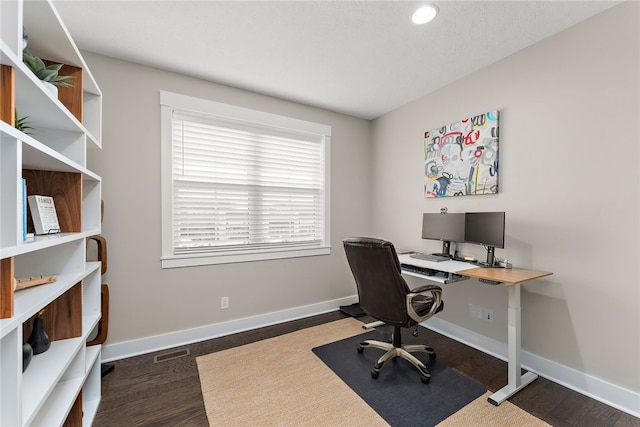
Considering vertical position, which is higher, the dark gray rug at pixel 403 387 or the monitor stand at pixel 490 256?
the monitor stand at pixel 490 256

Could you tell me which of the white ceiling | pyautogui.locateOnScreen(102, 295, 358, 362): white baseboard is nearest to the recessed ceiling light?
the white ceiling

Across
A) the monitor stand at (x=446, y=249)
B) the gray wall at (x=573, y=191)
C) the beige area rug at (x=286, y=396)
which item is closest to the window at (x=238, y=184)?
the beige area rug at (x=286, y=396)

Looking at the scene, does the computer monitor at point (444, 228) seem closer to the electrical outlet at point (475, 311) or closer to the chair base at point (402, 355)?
the electrical outlet at point (475, 311)

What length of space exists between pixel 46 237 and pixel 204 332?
177 centimetres

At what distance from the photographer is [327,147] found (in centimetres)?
346

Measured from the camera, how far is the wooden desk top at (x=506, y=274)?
1.80 m

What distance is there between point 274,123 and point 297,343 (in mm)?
2299

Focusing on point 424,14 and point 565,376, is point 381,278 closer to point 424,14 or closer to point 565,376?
point 565,376

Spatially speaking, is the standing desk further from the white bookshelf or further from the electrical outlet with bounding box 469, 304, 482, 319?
the white bookshelf

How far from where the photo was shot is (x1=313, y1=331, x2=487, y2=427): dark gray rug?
66.4 inches


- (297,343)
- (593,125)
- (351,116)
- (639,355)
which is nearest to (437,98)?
(351,116)

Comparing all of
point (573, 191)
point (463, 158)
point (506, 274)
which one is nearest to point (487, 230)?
point (506, 274)

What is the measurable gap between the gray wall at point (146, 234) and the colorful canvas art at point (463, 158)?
5.87ft

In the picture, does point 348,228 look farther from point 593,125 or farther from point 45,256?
point 45,256
